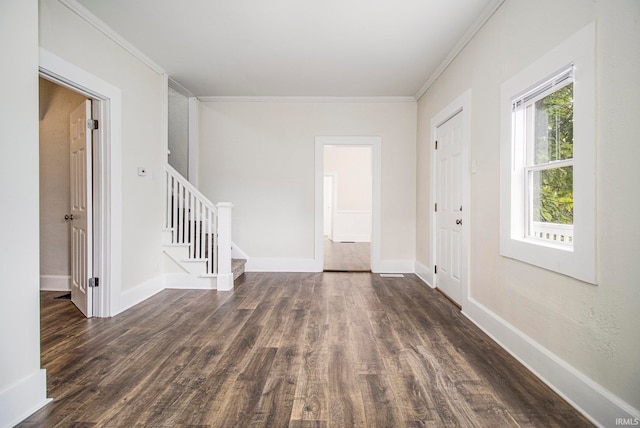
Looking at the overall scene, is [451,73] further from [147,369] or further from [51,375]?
[51,375]

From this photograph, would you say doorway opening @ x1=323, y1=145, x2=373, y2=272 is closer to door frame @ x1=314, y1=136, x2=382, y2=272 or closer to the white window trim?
door frame @ x1=314, y1=136, x2=382, y2=272

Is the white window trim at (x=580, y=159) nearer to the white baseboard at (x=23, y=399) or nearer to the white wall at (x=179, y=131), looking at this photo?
the white baseboard at (x=23, y=399)

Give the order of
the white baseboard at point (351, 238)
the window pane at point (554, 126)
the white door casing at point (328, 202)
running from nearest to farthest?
the window pane at point (554, 126) < the white baseboard at point (351, 238) < the white door casing at point (328, 202)

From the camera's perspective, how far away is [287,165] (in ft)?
16.6

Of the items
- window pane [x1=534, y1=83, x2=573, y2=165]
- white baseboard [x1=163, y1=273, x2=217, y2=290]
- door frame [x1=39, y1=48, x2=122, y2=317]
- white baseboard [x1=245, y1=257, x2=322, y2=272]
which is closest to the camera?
window pane [x1=534, y1=83, x2=573, y2=165]

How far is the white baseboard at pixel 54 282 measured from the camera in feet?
12.7

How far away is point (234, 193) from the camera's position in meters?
5.09

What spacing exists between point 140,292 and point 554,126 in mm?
3989

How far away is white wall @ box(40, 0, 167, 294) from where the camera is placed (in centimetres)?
255

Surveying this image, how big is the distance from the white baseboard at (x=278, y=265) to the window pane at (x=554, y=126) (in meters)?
3.49

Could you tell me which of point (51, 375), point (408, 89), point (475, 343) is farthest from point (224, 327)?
point (408, 89)

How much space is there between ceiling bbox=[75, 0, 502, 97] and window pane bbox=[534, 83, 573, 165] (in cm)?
107

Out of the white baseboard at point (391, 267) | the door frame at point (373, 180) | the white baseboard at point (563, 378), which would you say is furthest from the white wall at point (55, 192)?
the white baseboard at point (563, 378)

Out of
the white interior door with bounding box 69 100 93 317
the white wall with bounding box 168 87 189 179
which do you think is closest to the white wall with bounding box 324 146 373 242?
the white wall with bounding box 168 87 189 179
